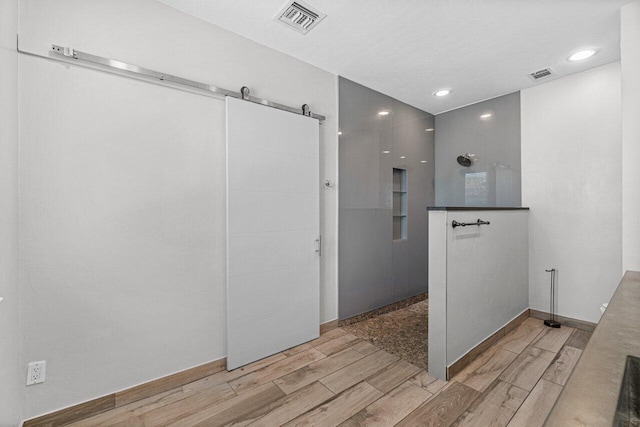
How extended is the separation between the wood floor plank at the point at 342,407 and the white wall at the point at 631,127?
1.97 m

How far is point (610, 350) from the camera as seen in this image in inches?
25.3

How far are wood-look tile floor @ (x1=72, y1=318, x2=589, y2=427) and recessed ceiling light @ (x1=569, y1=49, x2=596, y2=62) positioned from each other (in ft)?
8.58

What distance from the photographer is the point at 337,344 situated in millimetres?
2523

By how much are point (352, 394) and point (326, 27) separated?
2.70 metres

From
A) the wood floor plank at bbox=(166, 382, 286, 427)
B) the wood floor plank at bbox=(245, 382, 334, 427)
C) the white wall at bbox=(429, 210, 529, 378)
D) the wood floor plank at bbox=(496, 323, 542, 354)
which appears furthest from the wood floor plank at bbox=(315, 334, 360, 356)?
the wood floor plank at bbox=(496, 323, 542, 354)

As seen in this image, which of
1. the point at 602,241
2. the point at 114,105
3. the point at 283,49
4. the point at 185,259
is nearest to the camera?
the point at 114,105

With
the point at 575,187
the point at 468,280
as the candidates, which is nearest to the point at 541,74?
the point at 575,187

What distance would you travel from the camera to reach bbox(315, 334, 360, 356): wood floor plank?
2.40m

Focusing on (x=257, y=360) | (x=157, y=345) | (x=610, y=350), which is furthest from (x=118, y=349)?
(x=610, y=350)

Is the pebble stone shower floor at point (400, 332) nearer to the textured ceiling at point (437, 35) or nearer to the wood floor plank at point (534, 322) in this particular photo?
the wood floor plank at point (534, 322)

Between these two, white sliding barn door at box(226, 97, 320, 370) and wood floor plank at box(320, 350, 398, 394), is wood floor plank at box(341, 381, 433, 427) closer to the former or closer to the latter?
wood floor plank at box(320, 350, 398, 394)

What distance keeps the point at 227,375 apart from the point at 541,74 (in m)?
4.07

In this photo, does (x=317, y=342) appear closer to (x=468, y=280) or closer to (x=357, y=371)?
(x=357, y=371)

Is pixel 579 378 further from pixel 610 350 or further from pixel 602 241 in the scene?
pixel 602 241
